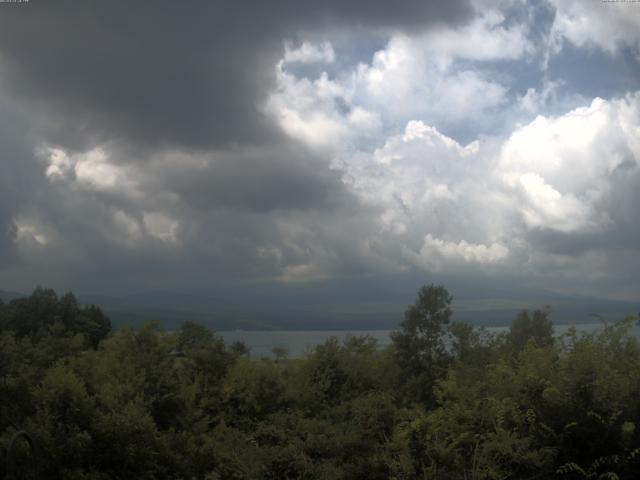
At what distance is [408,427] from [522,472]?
7.68ft

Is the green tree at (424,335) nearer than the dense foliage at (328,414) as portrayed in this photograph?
No

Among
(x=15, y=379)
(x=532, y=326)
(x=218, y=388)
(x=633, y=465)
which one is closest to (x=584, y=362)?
(x=633, y=465)

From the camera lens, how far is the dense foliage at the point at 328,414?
31.5 feet

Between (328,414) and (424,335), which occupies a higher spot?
(424,335)

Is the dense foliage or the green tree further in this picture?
the green tree

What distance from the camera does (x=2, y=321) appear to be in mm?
46656

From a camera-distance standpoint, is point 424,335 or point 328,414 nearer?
point 328,414

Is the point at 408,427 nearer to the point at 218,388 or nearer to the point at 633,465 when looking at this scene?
the point at 633,465

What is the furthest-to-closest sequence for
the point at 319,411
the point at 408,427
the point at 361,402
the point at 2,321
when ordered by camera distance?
the point at 2,321
the point at 319,411
the point at 361,402
the point at 408,427

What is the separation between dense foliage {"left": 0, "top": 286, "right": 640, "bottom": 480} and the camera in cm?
960

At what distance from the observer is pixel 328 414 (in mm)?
16547

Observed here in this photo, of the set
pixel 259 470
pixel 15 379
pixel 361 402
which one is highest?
pixel 15 379

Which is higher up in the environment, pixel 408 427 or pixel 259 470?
pixel 408 427

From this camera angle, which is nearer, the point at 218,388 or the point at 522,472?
the point at 522,472
